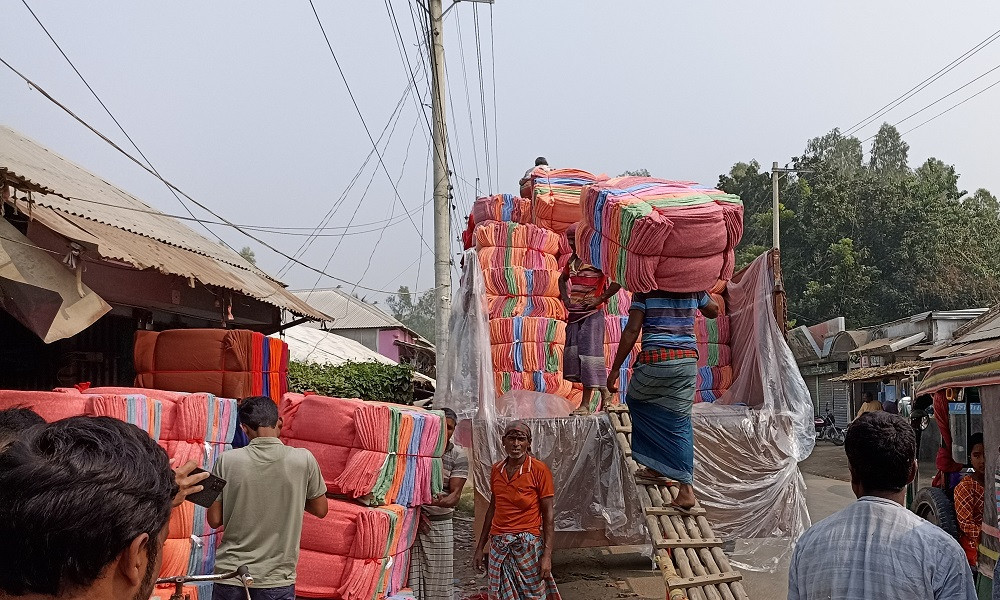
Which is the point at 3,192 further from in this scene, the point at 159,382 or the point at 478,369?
the point at 478,369

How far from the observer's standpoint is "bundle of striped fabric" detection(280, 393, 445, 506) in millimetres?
4785

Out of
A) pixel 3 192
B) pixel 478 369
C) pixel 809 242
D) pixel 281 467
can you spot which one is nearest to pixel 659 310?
pixel 478 369

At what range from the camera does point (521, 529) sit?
215 inches

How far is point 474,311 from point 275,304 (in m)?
2.52

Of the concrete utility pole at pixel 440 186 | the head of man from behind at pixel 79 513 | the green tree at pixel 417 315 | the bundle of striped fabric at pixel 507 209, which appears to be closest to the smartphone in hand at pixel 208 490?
the head of man from behind at pixel 79 513

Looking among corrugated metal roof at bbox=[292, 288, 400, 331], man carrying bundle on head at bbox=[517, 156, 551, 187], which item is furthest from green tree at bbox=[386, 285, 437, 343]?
man carrying bundle on head at bbox=[517, 156, 551, 187]

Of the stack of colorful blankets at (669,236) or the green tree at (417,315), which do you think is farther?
the green tree at (417,315)

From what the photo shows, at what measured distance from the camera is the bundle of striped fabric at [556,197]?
8875 mm

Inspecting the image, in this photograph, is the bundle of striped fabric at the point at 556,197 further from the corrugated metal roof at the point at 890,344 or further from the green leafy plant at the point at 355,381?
the corrugated metal roof at the point at 890,344

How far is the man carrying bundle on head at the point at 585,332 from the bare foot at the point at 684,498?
1879 mm

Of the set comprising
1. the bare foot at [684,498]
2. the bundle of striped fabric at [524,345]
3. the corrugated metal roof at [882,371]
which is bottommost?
the bare foot at [684,498]

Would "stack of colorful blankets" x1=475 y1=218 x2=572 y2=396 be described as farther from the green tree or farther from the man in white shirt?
the green tree

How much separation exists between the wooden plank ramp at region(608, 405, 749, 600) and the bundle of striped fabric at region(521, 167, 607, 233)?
4155 mm

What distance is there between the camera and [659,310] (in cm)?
525
